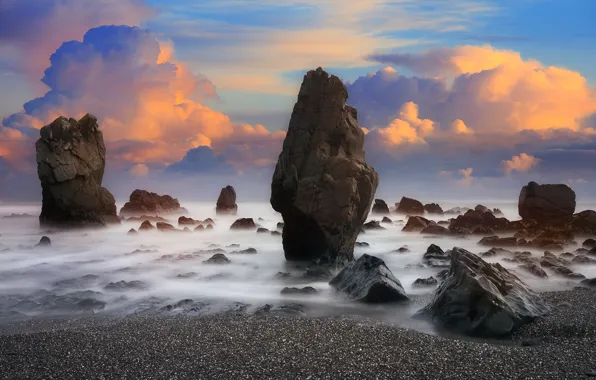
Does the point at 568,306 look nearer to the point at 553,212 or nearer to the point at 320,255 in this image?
the point at 320,255

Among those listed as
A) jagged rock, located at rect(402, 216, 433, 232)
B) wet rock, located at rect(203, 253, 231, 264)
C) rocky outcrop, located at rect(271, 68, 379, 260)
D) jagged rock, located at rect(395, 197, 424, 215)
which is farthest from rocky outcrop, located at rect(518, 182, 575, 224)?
wet rock, located at rect(203, 253, 231, 264)

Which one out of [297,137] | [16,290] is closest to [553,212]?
[297,137]

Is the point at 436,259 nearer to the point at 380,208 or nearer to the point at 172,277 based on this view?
the point at 172,277

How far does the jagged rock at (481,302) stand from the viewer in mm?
8586

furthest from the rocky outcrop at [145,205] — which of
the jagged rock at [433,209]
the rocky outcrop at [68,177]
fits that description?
the jagged rock at [433,209]

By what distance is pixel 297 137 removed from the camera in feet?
58.4

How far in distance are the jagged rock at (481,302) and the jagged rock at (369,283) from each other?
1.33m

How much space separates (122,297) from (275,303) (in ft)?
13.5

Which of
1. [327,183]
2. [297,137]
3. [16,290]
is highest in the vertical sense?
[297,137]

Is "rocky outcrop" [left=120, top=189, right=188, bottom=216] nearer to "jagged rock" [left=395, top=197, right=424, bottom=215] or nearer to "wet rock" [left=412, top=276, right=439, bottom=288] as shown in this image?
"jagged rock" [left=395, top=197, right=424, bottom=215]

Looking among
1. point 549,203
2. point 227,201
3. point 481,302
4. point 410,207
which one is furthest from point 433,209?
point 481,302

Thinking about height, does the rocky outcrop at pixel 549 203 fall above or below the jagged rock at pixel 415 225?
above

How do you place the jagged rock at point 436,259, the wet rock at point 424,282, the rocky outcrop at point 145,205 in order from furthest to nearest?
the rocky outcrop at point 145,205
the jagged rock at point 436,259
the wet rock at point 424,282

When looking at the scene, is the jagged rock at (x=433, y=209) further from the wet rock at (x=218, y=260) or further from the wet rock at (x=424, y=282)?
the wet rock at (x=424, y=282)
